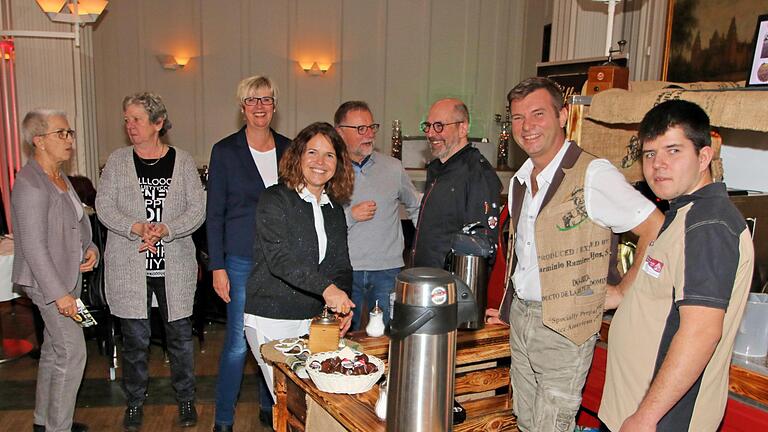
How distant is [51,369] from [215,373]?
4.41ft

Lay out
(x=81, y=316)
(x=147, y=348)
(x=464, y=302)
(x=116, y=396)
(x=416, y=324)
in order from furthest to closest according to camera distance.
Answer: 1. (x=116, y=396)
2. (x=147, y=348)
3. (x=81, y=316)
4. (x=464, y=302)
5. (x=416, y=324)

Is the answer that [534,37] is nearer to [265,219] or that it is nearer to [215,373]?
[215,373]

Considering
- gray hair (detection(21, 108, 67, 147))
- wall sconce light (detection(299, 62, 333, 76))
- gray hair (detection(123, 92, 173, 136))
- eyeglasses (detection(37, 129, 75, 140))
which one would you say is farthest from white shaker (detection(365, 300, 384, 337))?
wall sconce light (detection(299, 62, 333, 76))

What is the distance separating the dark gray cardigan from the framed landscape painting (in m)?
3.34

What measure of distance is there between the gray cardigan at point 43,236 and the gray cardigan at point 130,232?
18 cm

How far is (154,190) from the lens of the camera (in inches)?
119

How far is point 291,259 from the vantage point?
219 centimetres

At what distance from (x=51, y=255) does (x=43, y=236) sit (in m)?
0.10

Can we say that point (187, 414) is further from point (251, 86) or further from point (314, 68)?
point (314, 68)

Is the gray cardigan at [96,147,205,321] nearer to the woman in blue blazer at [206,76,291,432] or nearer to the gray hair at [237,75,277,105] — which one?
the woman in blue blazer at [206,76,291,432]

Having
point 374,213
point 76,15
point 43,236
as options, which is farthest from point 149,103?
point 76,15

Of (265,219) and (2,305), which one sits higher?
(265,219)

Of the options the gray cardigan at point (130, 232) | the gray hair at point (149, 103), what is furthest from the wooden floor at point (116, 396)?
the gray hair at point (149, 103)

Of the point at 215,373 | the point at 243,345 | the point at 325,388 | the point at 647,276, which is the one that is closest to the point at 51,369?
the point at 243,345
